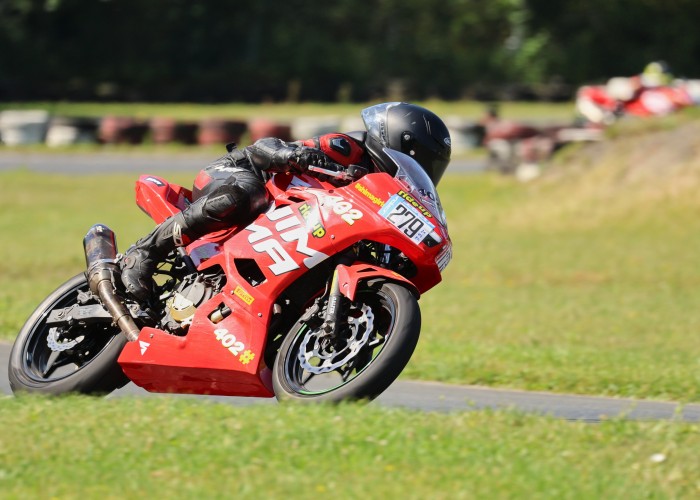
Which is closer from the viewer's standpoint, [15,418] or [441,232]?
[15,418]

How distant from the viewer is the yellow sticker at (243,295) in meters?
6.40

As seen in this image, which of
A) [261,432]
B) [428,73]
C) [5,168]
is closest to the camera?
[261,432]

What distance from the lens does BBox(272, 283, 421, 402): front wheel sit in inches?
231

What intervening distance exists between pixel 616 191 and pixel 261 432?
16.3m

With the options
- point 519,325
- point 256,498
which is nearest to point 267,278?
point 256,498

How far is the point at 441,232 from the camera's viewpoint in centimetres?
639

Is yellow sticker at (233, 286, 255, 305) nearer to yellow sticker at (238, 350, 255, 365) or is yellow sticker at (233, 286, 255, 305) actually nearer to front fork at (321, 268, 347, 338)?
yellow sticker at (238, 350, 255, 365)

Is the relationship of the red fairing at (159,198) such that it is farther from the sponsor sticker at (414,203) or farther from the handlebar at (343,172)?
the sponsor sticker at (414,203)

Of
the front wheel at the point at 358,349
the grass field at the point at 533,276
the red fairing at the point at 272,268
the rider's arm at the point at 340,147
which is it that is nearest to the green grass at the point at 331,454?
the front wheel at the point at 358,349

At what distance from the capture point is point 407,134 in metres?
6.85

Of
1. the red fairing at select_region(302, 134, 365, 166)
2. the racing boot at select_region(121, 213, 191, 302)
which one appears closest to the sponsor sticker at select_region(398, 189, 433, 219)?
the red fairing at select_region(302, 134, 365, 166)

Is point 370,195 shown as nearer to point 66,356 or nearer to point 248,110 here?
point 66,356

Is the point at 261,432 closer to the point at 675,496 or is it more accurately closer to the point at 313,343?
the point at 313,343

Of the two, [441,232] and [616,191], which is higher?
[441,232]
